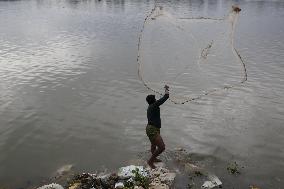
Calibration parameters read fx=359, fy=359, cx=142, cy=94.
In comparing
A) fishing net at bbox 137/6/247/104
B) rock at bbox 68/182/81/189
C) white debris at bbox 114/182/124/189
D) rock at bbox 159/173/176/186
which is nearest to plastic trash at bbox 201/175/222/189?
rock at bbox 159/173/176/186

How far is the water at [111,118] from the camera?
47.6 feet

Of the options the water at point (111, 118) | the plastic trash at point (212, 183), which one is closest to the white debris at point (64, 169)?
the water at point (111, 118)

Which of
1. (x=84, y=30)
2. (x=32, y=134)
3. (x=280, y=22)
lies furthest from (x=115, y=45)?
(x=280, y=22)

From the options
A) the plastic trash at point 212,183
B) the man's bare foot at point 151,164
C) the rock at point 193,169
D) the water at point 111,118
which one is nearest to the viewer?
the plastic trash at point 212,183

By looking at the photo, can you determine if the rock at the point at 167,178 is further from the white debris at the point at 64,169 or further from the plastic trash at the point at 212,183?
the white debris at the point at 64,169

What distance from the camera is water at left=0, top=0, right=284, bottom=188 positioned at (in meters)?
14.5

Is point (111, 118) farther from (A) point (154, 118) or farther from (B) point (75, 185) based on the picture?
(B) point (75, 185)

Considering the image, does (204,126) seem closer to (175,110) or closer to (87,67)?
(175,110)

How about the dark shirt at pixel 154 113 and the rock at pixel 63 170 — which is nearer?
the dark shirt at pixel 154 113

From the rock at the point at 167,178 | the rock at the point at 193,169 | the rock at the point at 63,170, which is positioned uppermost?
the rock at the point at 167,178

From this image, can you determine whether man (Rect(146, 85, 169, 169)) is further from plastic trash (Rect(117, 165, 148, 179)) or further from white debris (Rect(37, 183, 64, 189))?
white debris (Rect(37, 183, 64, 189))

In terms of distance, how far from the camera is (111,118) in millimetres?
18922

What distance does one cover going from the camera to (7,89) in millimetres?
24047

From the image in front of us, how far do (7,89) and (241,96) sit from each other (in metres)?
15.2
